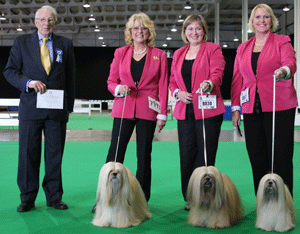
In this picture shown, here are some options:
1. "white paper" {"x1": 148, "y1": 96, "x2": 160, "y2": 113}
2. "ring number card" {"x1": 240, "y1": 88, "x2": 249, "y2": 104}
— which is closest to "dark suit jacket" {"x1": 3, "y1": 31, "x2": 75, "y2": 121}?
"white paper" {"x1": 148, "y1": 96, "x2": 160, "y2": 113}

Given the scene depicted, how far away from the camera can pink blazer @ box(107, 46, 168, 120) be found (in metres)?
2.59

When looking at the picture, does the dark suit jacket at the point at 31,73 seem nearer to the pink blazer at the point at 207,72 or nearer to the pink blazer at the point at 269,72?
the pink blazer at the point at 207,72

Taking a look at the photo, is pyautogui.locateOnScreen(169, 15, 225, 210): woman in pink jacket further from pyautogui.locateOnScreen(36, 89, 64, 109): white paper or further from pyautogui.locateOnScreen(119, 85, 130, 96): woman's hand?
pyautogui.locateOnScreen(36, 89, 64, 109): white paper

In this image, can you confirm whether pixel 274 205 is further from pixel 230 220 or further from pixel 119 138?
pixel 119 138

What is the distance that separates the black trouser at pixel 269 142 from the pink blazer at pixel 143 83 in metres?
0.66

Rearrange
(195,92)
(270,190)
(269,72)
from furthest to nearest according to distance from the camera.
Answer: (195,92) → (269,72) → (270,190)

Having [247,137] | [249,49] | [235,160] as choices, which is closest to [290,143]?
[247,137]

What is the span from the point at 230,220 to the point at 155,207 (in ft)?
2.17

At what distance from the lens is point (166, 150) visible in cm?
570

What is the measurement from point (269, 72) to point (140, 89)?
898mm

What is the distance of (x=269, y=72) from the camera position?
2361 mm

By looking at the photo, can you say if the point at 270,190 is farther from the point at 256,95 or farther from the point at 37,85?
the point at 37,85

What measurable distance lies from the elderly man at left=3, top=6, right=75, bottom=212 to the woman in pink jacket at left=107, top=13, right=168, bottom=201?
1.33 feet


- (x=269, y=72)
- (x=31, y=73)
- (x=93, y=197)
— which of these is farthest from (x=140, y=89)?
(x=93, y=197)
